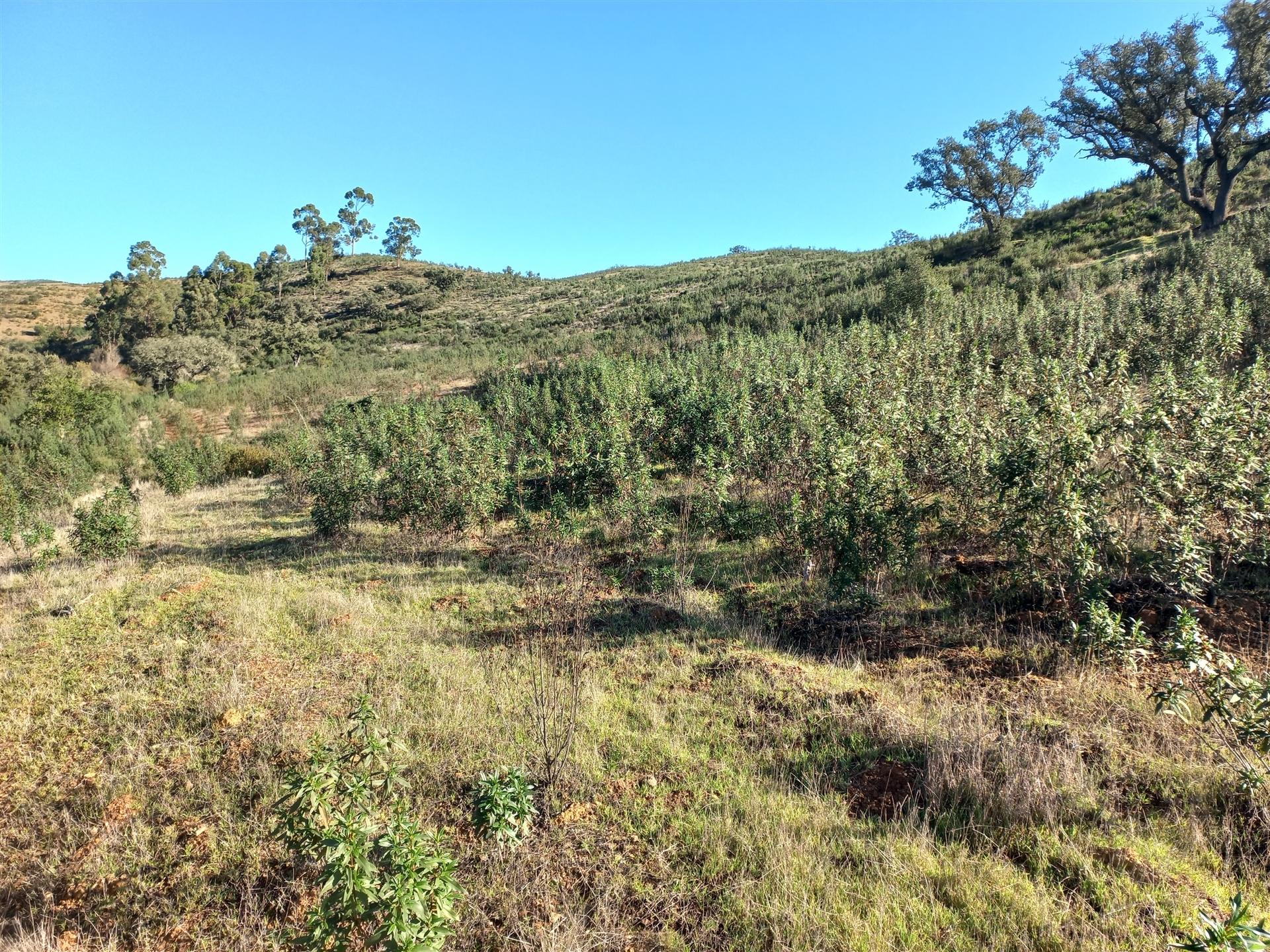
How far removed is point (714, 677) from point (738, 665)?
0.33 meters

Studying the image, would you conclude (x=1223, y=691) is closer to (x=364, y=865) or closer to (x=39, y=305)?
(x=364, y=865)

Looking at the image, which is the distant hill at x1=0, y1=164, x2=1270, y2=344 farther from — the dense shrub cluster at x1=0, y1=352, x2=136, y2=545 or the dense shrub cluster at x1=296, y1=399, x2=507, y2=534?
the dense shrub cluster at x1=296, y1=399, x2=507, y2=534

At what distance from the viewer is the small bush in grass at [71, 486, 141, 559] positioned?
9.48m

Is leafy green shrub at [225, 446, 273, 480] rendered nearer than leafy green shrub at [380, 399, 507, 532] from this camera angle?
No

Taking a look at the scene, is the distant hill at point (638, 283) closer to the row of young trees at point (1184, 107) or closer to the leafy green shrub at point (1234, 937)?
the row of young trees at point (1184, 107)

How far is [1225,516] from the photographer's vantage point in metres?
6.07

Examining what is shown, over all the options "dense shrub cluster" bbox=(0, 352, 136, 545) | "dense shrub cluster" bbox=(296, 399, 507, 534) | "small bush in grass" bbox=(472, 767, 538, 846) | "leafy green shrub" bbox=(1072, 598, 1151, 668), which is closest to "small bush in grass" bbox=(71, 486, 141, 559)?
"dense shrub cluster" bbox=(0, 352, 136, 545)

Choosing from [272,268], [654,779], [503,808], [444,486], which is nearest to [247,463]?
[444,486]

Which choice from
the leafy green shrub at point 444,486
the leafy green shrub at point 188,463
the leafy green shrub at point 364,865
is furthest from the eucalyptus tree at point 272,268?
the leafy green shrub at point 364,865

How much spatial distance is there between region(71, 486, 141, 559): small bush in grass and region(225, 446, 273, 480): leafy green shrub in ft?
42.1

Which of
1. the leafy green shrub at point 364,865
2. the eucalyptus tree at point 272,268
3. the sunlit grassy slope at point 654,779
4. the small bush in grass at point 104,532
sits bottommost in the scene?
the sunlit grassy slope at point 654,779

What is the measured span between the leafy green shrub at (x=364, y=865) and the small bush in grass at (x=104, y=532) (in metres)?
9.52

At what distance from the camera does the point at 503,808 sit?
3.62 meters

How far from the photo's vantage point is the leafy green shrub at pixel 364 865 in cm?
237
